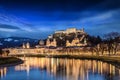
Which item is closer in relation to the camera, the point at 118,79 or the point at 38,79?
the point at 118,79

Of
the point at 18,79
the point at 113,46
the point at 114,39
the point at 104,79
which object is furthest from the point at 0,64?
the point at 114,39

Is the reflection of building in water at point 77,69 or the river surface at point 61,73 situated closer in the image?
the river surface at point 61,73

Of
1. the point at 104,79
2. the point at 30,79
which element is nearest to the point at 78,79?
the point at 104,79

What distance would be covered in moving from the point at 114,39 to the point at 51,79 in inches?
4522

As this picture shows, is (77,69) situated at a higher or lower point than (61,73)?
lower

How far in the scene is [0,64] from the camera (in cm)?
9088

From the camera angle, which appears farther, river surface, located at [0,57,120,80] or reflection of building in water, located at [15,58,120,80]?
reflection of building in water, located at [15,58,120,80]

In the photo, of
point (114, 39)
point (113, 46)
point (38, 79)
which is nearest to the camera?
point (38, 79)

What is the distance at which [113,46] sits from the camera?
150375 millimetres

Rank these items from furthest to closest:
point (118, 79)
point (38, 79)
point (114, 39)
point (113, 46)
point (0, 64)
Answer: point (114, 39)
point (113, 46)
point (0, 64)
point (38, 79)
point (118, 79)

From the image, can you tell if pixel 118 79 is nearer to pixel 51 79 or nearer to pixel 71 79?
pixel 71 79

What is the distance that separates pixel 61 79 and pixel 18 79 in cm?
727

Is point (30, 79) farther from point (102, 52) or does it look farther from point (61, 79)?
point (102, 52)

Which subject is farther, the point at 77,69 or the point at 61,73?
the point at 77,69
